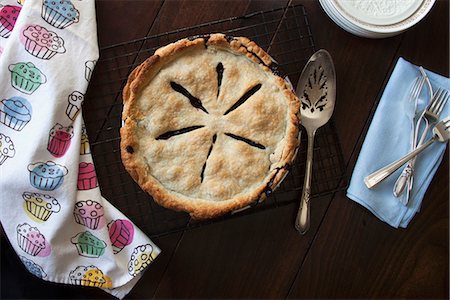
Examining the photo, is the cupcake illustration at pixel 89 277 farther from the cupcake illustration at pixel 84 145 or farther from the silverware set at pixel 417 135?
the silverware set at pixel 417 135

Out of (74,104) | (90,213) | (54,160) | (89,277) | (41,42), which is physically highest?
(41,42)

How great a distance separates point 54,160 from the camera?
1.38 metres

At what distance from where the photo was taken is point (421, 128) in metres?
1.50

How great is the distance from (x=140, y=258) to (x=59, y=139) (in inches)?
15.2

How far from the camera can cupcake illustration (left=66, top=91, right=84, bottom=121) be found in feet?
4.58

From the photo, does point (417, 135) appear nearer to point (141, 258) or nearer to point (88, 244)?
point (141, 258)

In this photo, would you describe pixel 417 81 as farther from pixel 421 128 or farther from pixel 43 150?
pixel 43 150

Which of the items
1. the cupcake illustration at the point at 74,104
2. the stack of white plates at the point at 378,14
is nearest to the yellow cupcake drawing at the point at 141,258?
the cupcake illustration at the point at 74,104

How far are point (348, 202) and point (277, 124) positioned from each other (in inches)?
14.1

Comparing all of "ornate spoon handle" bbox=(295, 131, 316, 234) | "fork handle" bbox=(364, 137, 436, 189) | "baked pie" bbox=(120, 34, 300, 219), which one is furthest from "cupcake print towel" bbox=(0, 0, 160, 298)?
"fork handle" bbox=(364, 137, 436, 189)

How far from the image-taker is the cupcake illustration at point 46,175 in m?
1.36

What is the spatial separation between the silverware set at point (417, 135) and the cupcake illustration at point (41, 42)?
93cm

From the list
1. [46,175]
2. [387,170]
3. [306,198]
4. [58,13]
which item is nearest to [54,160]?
[46,175]

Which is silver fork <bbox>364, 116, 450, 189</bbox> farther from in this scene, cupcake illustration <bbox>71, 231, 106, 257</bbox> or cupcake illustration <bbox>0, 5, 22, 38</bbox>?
cupcake illustration <bbox>0, 5, 22, 38</bbox>
